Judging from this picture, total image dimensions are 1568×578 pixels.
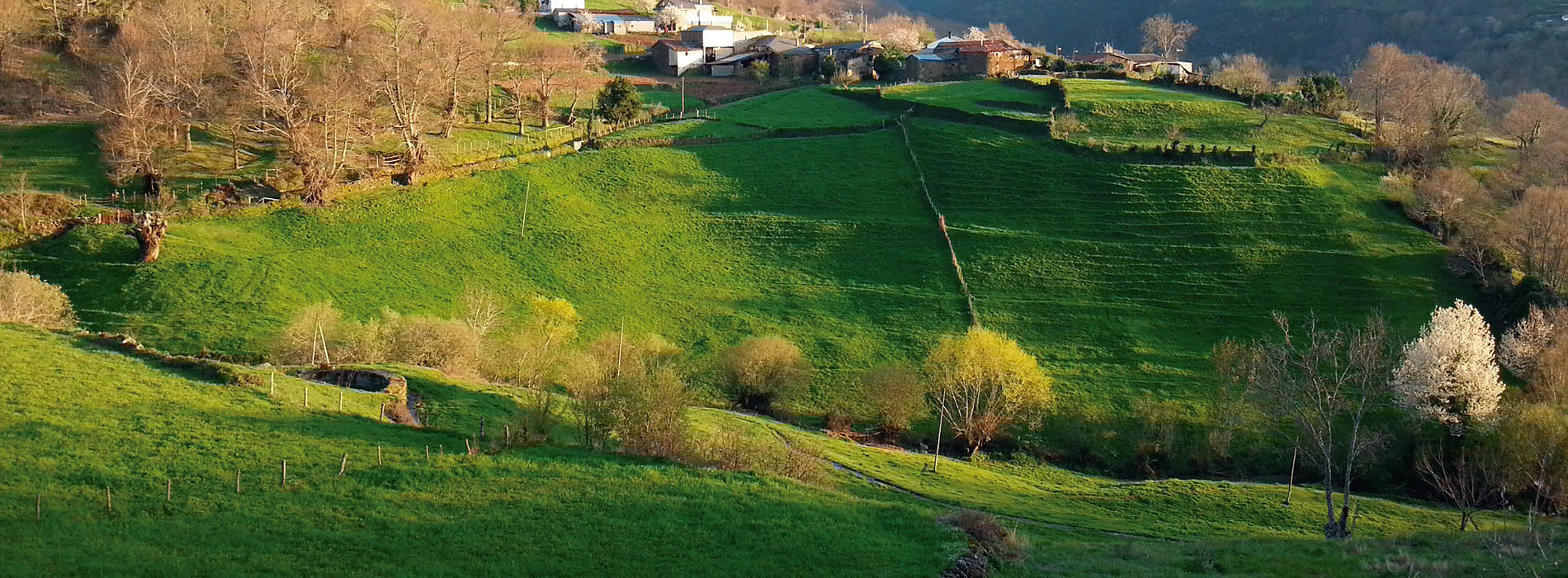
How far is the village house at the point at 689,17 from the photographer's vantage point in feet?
448

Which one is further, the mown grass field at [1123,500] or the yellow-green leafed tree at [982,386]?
the yellow-green leafed tree at [982,386]

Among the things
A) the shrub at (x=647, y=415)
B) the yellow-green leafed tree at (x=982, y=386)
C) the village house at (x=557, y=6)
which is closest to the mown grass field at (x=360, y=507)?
the shrub at (x=647, y=415)

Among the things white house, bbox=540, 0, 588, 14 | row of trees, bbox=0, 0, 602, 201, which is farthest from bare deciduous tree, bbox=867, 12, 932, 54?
row of trees, bbox=0, 0, 602, 201

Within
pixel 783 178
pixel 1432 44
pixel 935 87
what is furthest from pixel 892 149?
pixel 1432 44

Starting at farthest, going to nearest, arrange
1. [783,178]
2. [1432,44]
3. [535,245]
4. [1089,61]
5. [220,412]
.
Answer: [1432,44], [1089,61], [783,178], [535,245], [220,412]

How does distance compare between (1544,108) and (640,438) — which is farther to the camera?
(1544,108)

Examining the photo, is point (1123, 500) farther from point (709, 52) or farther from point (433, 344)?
point (709, 52)

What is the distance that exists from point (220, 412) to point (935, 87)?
72.4m

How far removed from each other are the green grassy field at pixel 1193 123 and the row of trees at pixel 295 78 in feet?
133

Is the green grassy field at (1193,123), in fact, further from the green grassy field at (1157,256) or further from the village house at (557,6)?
the village house at (557,6)

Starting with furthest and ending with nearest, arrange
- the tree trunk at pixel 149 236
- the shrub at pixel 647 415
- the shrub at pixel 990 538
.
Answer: the tree trunk at pixel 149 236 → the shrub at pixel 647 415 → the shrub at pixel 990 538

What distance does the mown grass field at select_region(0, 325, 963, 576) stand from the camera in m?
24.0

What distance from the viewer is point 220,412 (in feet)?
106

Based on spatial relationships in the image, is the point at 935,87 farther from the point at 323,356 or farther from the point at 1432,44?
the point at 1432,44
